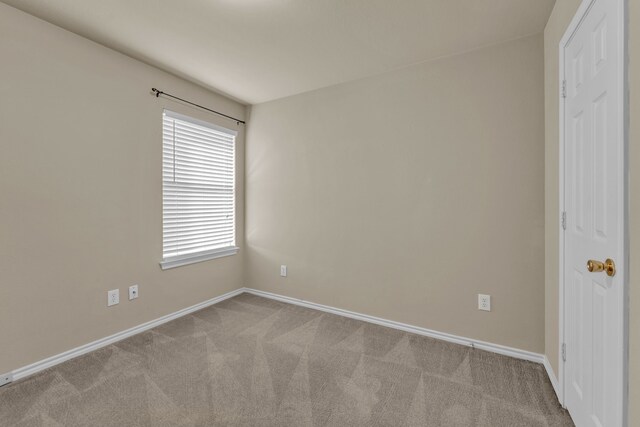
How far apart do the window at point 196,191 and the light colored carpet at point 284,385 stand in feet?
2.96

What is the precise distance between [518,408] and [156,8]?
130 inches

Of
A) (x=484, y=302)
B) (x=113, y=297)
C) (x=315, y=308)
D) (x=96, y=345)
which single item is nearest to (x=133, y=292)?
(x=113, y=297)

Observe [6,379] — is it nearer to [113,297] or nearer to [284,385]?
[113,297]

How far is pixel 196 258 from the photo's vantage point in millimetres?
3256

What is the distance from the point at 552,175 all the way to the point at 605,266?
3.21 feet

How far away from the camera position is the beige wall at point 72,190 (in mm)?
2000

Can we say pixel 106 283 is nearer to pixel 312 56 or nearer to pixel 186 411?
pixel 186 411

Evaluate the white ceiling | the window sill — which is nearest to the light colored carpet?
the window sill

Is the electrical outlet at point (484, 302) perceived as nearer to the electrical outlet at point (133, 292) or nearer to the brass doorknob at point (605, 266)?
the brass doorknob at point (605, 266)

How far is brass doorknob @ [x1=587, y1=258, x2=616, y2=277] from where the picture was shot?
1150 mm

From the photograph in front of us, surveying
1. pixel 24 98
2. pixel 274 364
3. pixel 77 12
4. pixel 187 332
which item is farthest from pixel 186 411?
pixel 77 12

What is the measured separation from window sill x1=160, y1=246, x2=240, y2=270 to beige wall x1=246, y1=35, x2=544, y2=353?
449 millimetres

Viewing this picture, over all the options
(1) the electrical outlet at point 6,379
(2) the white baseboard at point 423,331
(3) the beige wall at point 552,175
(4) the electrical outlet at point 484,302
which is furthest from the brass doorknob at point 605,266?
(1) the electrical outlet at point 6,379

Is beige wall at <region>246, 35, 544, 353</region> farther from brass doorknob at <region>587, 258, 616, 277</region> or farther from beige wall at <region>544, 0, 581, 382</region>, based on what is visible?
brass doorknob at <region>587, 258, 616, 277</region>
